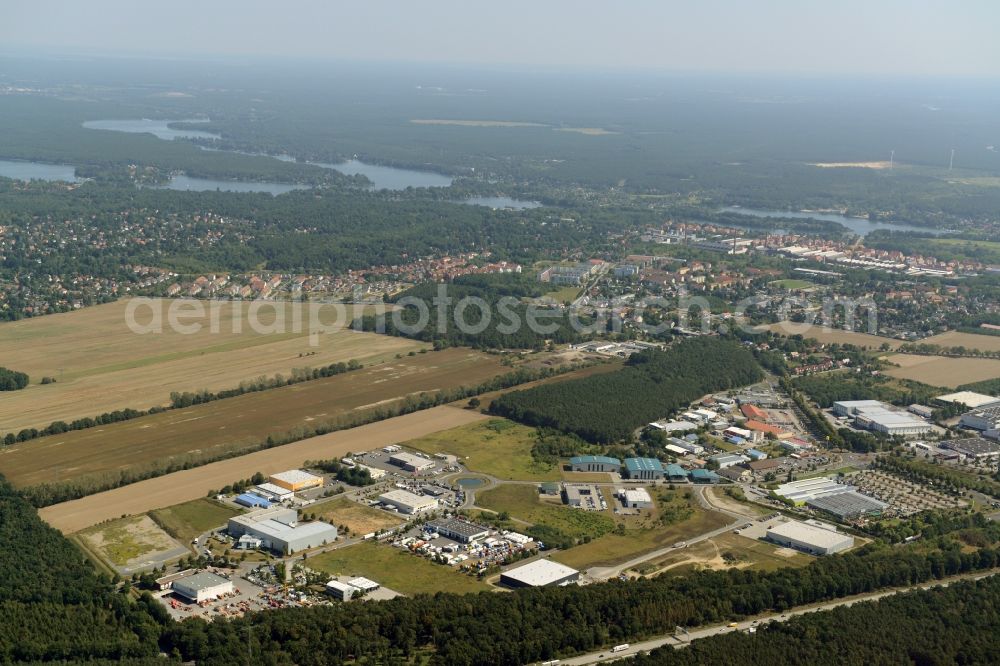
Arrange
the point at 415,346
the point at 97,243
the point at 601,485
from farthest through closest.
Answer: the point at 97,243 < the point at 415,346 < the point at 601,485

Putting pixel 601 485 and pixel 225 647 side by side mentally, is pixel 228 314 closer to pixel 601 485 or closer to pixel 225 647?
pixel 601 485

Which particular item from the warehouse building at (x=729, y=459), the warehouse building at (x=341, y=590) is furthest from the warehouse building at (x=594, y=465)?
the warehouse building at (x=341, y=590)

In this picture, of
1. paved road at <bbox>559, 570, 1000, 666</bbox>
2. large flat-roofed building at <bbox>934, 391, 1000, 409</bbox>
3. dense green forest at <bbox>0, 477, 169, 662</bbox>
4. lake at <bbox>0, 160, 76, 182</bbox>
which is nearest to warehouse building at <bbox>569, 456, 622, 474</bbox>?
paved road at <bbox>559, 570, 1000, 666</bbox>

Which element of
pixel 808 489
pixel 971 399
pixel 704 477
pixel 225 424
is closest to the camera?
pixel 808 489


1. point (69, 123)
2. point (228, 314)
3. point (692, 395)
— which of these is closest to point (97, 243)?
point (228, 314)

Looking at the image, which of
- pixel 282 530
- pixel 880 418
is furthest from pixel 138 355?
pixel 880 418

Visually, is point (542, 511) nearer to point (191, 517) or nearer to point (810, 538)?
point (810, 538)
